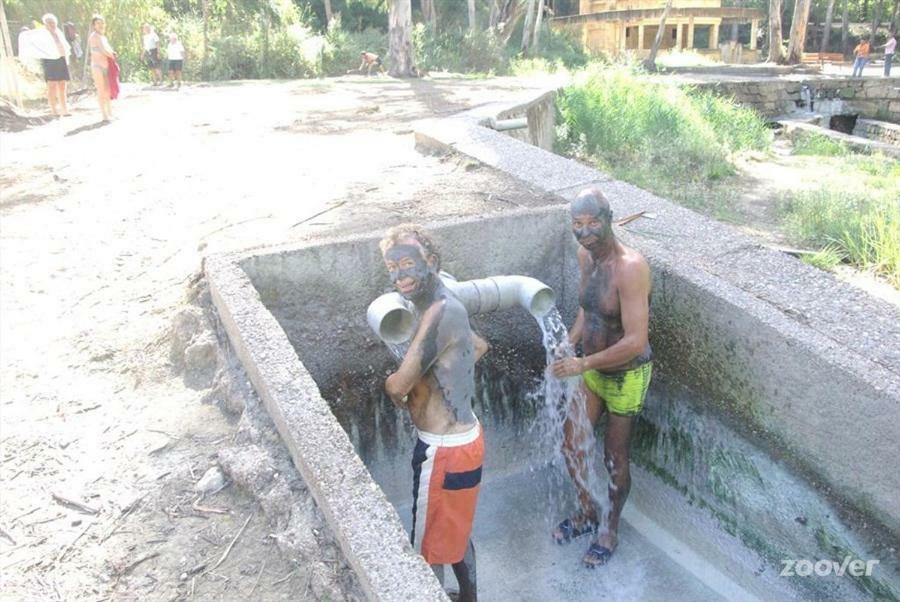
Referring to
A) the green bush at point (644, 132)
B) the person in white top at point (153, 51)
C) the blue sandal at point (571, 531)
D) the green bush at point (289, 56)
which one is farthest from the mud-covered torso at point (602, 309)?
the green bush at point (289, 56)

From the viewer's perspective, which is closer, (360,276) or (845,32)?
(360,276)

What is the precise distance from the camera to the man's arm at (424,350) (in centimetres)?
293

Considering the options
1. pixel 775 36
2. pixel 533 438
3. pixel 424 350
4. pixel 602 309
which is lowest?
pixel 533 438

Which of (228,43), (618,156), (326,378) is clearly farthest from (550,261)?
(228,43)

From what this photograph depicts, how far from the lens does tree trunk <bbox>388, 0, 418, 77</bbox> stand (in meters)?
16.1

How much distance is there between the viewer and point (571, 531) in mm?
4277

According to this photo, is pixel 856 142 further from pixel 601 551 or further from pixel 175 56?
pixel 175 56

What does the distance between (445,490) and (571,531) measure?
1492 millimetres

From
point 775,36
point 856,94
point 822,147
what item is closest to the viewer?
point 822,147

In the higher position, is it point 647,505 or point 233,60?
point 233,60

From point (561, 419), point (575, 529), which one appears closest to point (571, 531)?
point (575, 529)

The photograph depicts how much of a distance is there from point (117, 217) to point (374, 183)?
188cm

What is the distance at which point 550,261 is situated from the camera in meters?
4.75

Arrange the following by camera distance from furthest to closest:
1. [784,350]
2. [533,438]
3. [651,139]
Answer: [651,139] < [533,438] < [784,350]
